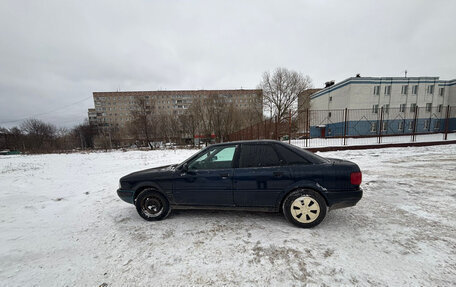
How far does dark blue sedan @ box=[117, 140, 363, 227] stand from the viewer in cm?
262

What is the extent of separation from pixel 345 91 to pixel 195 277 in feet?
108

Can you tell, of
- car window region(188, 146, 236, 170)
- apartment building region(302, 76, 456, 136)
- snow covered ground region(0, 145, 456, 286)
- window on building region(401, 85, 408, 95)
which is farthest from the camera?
window on building region(401, 85, 408, 95)

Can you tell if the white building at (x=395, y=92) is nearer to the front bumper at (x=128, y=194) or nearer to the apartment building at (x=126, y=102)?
the front bumper at (x=128, y=194)

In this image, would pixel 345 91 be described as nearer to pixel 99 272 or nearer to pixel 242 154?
pixel 242 154

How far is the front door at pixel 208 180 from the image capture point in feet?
9.46

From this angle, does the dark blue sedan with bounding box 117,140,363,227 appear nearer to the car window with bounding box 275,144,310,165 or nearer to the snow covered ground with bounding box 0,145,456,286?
the car window with bounding box 275,144,310,165

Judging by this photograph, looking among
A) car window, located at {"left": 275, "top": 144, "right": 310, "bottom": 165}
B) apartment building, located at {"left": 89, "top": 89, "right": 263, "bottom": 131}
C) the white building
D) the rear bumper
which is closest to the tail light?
the rear bumper

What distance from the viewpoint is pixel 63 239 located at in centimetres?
265

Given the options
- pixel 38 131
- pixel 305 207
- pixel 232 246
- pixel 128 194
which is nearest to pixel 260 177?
pixel 305 207

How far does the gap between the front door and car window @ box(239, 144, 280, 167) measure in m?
0.22

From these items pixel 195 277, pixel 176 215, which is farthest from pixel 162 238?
pixel 195 277

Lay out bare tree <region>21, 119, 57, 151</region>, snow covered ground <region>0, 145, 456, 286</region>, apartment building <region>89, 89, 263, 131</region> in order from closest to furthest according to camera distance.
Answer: snow covered ground <region>0, 145, 456, 286</region>, bare tree <region>21, 119, 57, 151</region>, apartment building <region>89, 89, 263, 131</region>

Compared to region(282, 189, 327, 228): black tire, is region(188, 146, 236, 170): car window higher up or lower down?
higher up

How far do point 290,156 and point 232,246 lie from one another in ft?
5.58
